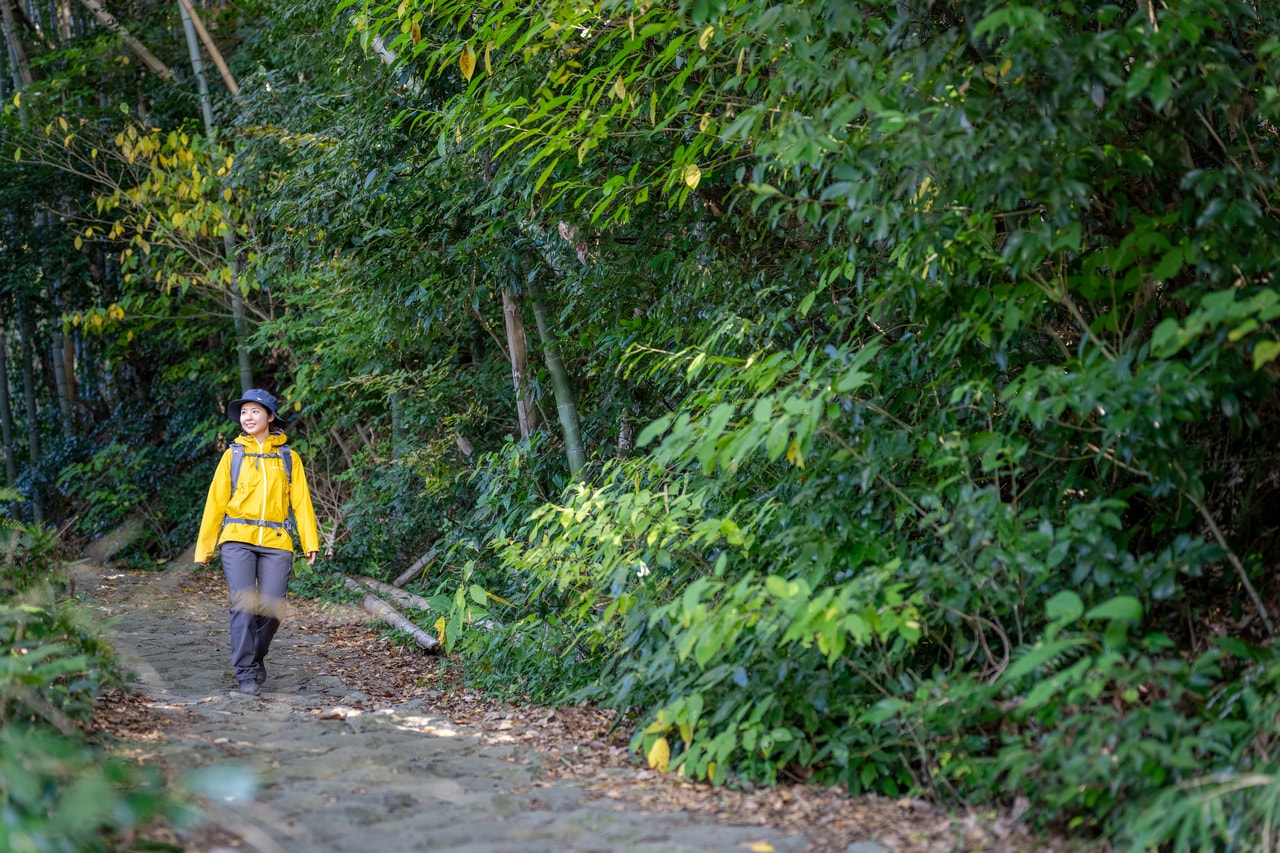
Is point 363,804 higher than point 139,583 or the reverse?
higher

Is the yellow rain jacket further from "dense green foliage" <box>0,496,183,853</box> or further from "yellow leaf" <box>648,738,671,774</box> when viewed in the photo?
"yellow leaf" <box>648,738,671,774</box>

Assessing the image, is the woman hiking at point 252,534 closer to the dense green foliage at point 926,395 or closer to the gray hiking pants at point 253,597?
the gray hiking pants at point 253,597

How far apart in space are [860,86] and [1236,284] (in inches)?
57.8

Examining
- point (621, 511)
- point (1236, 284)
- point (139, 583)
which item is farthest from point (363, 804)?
point (139, 583)

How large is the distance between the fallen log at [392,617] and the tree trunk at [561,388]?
56.6 inches

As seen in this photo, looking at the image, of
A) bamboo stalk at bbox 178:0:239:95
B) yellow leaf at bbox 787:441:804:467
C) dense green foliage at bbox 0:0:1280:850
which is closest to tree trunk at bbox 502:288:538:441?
dense green foliage at bbox 0:0:1280:850

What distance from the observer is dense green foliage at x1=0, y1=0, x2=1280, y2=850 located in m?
3.18

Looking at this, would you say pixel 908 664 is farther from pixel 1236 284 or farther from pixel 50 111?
pixel 50 111

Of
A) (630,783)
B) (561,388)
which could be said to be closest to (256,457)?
(561,388)

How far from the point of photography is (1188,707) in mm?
3145

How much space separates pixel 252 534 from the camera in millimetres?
5445

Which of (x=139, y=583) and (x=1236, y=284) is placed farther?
(x=139, y=583)

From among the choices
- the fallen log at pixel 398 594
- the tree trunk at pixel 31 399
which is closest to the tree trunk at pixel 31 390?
the tree trunk at pixel 31 399

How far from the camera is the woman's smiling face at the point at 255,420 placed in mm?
5492
